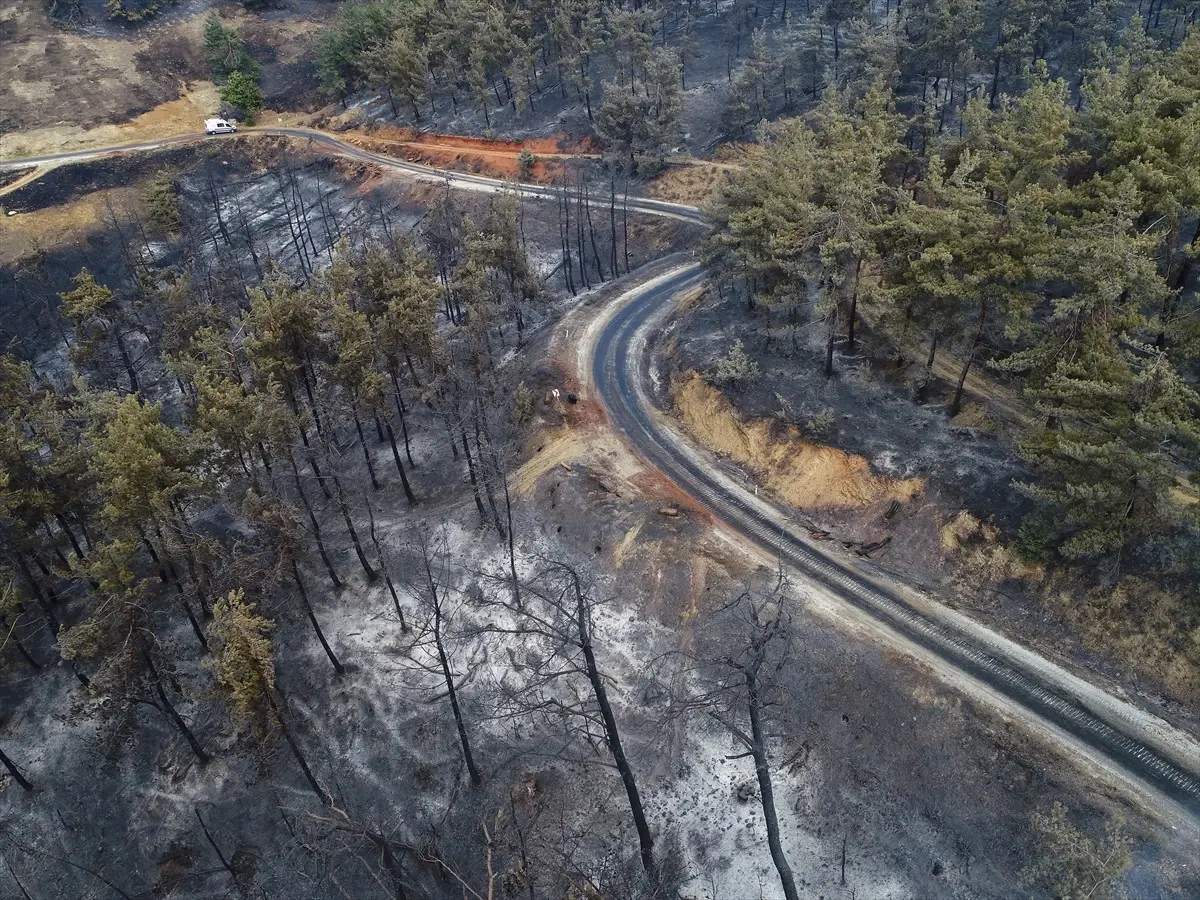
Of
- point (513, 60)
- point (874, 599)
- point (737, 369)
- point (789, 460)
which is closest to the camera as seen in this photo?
point (874, 599)

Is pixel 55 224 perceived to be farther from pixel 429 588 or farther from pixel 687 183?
pixel 429 588

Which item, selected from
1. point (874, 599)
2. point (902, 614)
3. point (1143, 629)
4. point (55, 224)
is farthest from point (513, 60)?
point (1143, 629)

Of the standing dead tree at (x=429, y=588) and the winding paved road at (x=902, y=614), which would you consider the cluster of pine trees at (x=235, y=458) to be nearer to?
the standing dead tree at (x=429, y=588)

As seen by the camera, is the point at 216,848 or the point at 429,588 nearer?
the point at 216,848

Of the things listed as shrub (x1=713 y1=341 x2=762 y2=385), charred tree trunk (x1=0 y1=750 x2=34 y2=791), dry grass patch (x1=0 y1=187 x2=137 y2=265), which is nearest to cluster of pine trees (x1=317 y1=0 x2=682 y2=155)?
dry grass patch (x1=0 y1=187 x2=137 y2=265)

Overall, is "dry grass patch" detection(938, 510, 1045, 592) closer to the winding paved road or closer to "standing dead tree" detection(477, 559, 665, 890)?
the winding paved road

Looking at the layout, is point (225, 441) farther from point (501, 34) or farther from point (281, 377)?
point (501, 34)

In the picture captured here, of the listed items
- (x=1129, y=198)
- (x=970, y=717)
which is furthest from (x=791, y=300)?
(x=970, y=717)
